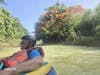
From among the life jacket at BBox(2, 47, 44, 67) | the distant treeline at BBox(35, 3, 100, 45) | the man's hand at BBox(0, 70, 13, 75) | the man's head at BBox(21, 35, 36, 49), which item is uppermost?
the man's head at BBox(21, 35, 36, 49)

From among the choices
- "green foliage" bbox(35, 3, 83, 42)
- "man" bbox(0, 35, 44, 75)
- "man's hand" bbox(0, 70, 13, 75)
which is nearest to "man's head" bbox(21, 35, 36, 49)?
"man" bbox(0, 35, 44, 75)

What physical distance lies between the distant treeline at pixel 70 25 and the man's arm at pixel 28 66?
22.3 metres

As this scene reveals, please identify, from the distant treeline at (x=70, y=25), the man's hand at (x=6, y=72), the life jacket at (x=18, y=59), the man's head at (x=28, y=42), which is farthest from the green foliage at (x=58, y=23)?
the man's hand at (x=6, y=72)

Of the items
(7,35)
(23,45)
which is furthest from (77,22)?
(23,45)

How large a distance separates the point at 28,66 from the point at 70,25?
97.4ft

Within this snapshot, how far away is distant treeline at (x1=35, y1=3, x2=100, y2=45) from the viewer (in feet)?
89.9

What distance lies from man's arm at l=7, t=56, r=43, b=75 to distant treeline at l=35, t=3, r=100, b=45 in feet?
73.3

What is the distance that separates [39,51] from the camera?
4.07m

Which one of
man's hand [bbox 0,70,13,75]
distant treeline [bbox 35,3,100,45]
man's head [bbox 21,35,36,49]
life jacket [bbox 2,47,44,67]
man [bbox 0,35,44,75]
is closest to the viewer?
man's hand [bbox 0,70,13,75]

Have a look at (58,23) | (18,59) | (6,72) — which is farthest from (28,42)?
(58,23)

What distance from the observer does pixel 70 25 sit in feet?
109

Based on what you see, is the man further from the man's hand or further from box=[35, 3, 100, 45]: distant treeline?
box=[35, 3, 100, 45]: distant treeline

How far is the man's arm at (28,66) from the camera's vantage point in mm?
3535

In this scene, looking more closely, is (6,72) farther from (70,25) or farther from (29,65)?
(70,25)
